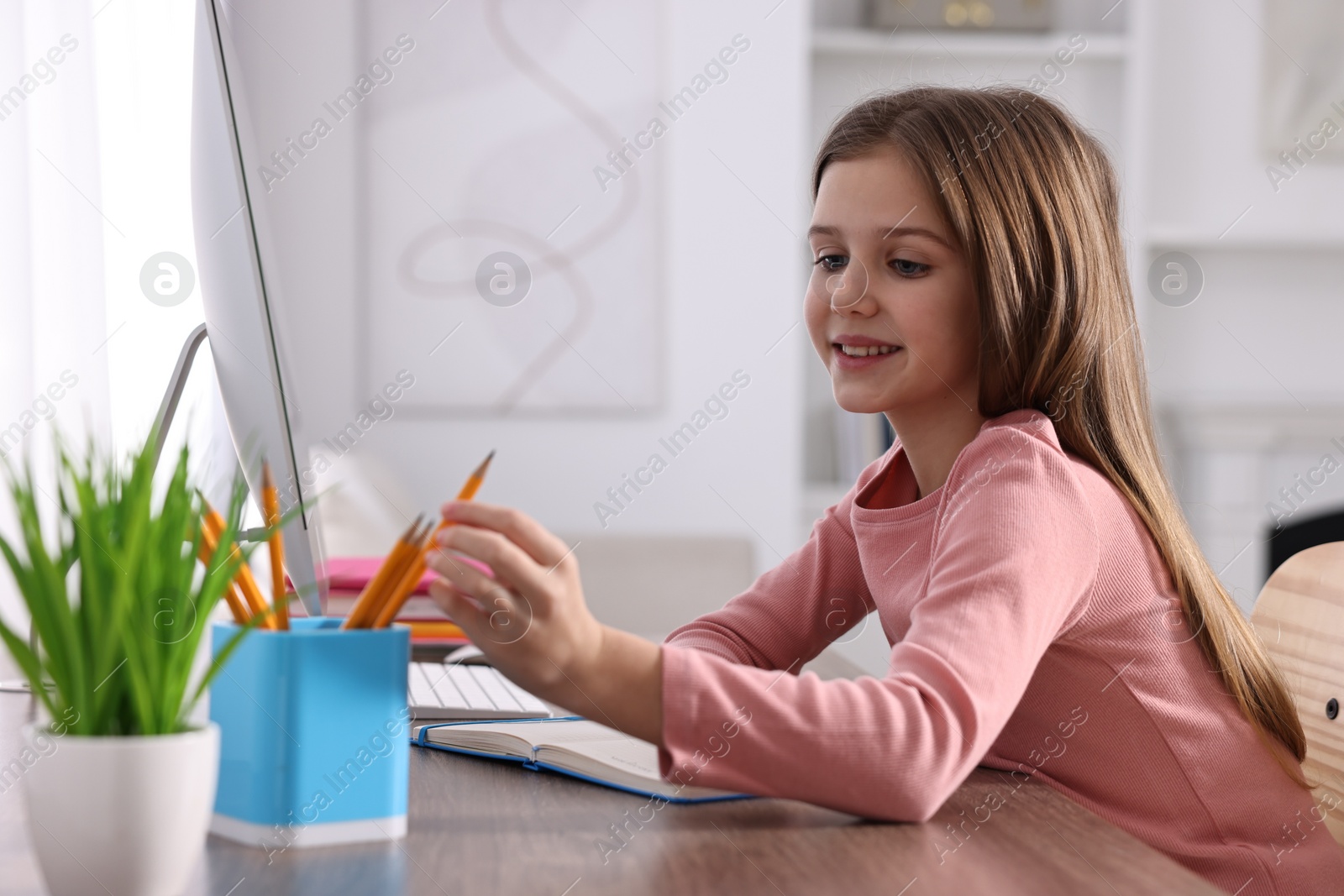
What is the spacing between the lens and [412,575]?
528mm

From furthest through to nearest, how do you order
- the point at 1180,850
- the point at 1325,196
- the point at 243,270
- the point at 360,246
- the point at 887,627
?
the point at 1325,196 → the point at 360,246 → the point at 887,627 → the point at 1180,850 → the point at 243,270

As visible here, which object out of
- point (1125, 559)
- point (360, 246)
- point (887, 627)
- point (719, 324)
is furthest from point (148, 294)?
point (719, 324)

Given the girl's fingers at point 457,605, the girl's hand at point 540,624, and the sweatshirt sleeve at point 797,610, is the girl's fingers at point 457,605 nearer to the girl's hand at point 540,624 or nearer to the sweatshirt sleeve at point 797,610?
the girl's hand at point 540,624

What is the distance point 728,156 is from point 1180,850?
2.44 m

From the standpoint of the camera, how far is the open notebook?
0.66 meters

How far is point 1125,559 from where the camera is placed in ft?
2.65

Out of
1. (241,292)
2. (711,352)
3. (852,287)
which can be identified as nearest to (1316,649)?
(852,287)

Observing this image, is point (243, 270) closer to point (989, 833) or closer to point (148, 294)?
point (989, 833)

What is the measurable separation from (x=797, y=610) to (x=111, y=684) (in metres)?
0.63

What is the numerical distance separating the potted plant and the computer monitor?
94mm

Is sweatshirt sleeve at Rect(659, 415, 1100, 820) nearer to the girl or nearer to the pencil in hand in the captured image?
the girl

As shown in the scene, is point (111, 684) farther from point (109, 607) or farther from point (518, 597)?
point (518, 597)

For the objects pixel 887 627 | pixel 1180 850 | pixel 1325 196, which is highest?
pixel 1325 196

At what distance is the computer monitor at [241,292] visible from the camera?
51cm
